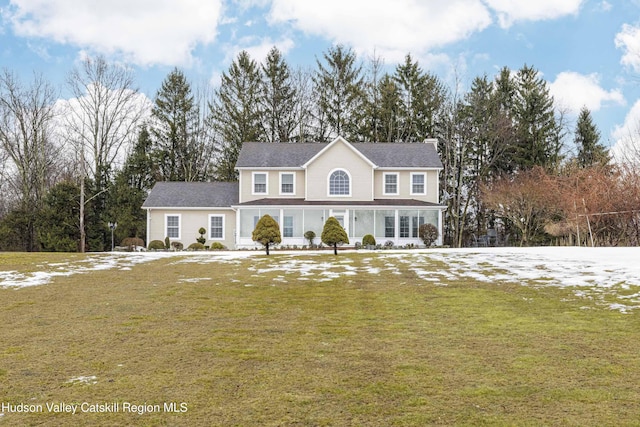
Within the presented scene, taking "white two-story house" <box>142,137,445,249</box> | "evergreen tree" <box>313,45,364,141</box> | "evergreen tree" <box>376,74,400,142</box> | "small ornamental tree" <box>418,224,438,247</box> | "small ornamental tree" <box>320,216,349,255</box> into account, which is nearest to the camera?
"small ornamental tree" <box>320,216,349,255</box>

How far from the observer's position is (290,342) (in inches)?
282

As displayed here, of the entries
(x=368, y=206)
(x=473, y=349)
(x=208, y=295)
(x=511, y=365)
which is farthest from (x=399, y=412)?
(x=368, y=206)

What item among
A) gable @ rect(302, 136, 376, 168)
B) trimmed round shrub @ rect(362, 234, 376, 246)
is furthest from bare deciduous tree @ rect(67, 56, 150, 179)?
trimmed round shrub @ rect(362, 234, 376, 246)

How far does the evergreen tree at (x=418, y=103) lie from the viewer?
42.6 m

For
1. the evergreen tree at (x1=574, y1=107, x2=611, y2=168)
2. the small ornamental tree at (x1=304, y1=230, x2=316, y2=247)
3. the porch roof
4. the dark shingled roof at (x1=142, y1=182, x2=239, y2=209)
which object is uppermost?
the evergreen tree at (x1=574, y1=107, x2=611, y2=168)

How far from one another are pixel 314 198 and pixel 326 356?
25.0 m

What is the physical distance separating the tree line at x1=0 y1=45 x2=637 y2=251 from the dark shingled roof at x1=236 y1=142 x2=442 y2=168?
6.11m

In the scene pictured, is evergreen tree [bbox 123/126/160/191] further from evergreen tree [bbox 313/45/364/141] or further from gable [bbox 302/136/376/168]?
gable [bbox 302/136/376/168]

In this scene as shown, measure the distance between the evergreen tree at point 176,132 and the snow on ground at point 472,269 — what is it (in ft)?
76.9

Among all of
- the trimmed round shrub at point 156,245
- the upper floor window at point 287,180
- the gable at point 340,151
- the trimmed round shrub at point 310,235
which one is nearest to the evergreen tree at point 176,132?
the upper floor window at point 287,180

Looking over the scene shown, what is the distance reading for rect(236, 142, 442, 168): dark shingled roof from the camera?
3225cm

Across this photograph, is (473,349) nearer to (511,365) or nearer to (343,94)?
(511,365)

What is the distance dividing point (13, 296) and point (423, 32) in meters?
23.5

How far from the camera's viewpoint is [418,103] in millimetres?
42781
